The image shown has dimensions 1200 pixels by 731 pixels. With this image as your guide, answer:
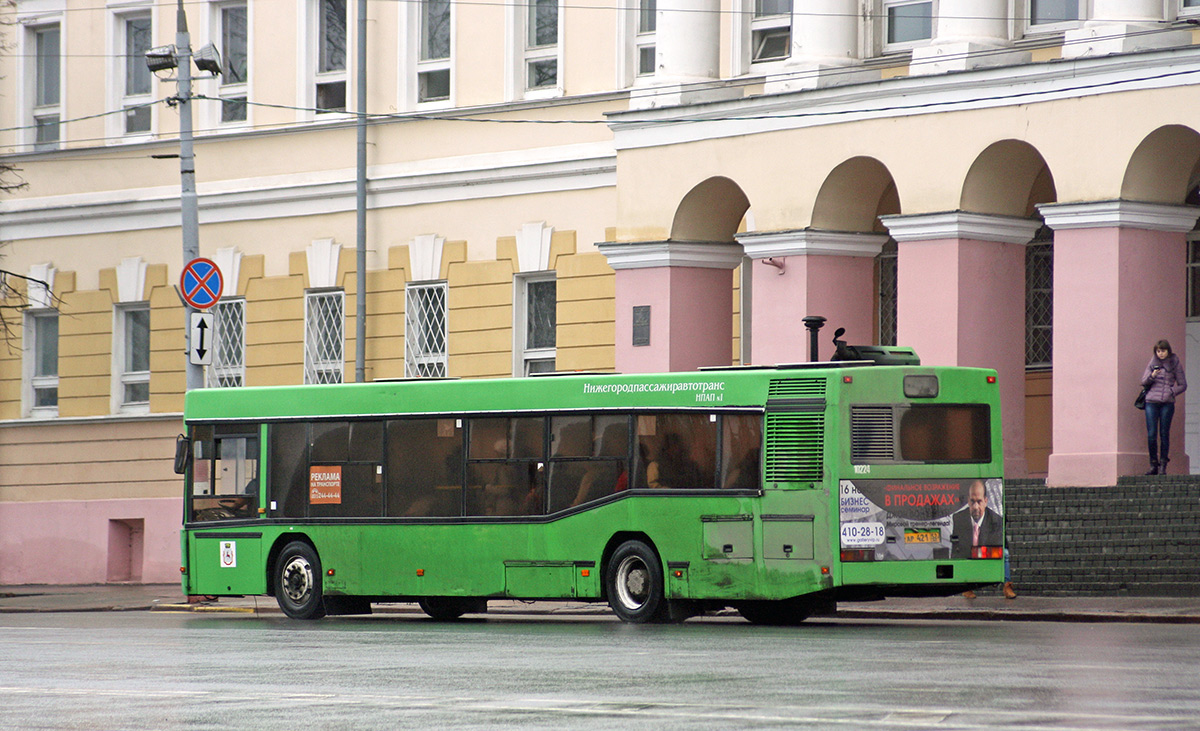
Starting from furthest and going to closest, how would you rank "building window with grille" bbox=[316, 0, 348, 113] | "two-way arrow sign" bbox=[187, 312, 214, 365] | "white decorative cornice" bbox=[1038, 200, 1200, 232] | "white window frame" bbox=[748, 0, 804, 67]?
"building window with grille" bbox=[316, 0, 348, 113]
"white window frame" bbox=[748, 0, 804, 67]
"two-way arrow sign" bbox=[187, 312, 214, 365]
"white decorative cornice" bbox=[1038, 200, 1200, 232]

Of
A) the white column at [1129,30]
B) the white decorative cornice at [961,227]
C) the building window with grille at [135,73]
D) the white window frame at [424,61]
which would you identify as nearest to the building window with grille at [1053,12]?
the white column at [1129,30]

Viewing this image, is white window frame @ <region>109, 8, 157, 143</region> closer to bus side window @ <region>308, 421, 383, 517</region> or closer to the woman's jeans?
bus side window @ <region>308, 421, 383, 517</region>

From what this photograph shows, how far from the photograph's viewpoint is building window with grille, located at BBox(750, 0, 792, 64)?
103ft

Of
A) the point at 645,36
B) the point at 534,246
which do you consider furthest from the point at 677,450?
the point at 645,36

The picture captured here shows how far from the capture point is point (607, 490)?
2202 centimetres

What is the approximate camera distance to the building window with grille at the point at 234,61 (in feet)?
122

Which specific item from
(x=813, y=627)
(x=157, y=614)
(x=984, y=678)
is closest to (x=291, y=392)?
(x=157, y=614)

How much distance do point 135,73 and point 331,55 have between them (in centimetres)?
440

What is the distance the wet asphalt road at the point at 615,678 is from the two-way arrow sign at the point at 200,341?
7041 millimetres

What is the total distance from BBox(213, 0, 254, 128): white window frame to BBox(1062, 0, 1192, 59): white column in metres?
16.2

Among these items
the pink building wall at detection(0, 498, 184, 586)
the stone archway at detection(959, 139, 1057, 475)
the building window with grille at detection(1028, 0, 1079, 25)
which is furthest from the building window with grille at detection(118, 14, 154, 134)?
the building window with grille at detection(1028, 0, 1079, 25)

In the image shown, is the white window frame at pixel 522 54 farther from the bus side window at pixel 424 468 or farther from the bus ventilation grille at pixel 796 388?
the bus ventilation grille at pixel 796 388

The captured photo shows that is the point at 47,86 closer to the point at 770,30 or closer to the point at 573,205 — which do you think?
the point at 573,205

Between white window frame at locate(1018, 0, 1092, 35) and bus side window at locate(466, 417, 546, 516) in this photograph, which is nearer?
bus side window at locate(466, 417, 546, 516)
